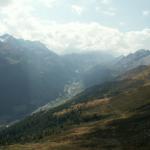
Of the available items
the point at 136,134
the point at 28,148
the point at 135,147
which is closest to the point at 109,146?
the point at 135,147

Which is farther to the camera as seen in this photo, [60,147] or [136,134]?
[136,134]

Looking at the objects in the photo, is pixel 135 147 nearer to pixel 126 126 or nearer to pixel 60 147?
pixel 60 147

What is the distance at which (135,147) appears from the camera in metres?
138

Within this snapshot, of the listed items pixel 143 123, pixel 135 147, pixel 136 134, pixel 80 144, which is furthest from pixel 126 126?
pixel 135 147

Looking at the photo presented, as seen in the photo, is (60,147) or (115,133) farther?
(115,133)

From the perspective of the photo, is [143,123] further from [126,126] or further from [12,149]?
[12,149]

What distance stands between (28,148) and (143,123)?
2800 inches

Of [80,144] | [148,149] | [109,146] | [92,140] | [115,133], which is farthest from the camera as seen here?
[115,133]

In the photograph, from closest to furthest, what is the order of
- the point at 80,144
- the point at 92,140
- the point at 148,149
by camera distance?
the point at 148,149 → the point at 80,144 → the point at 92,140

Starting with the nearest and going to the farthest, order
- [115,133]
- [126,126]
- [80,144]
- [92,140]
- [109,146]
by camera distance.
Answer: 1. [109,146]
2. [80,144]
3. [92,140]
4. [115,133]
5. [126,126]

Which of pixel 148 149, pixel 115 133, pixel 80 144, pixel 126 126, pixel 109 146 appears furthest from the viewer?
pixel 126 126

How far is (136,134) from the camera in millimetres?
170875

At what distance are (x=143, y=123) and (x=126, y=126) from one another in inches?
402

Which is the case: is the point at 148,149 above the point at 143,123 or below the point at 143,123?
below
